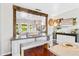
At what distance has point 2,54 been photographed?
129 centimetres

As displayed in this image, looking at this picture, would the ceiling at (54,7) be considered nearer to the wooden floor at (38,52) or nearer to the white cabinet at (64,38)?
the white cabinet at (64,38)

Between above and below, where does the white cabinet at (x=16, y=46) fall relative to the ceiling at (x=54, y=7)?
below

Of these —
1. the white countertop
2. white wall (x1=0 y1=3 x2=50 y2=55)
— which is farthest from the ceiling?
the white countertop

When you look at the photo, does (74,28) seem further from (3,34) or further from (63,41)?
(3,34)

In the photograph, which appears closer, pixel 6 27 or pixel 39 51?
pixel 6 27

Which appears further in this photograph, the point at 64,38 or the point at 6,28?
the point at 64,38

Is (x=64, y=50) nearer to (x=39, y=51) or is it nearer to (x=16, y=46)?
(x=39, y=51)

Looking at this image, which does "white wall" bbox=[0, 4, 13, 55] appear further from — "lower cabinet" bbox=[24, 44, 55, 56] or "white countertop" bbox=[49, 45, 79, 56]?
"white countertop" bbox=[49, 45, 79, 56]

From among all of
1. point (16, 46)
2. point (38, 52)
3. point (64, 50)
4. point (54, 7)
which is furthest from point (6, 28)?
point (64, 50)

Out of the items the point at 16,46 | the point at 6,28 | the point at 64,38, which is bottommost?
the point at 16,46

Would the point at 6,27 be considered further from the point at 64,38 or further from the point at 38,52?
the point at 64,38

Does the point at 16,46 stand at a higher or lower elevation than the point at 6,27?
lower

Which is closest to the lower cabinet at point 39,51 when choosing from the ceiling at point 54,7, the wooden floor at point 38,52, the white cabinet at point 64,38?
the wooden floor at point 38,52

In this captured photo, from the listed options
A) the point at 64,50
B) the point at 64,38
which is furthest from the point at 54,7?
the point at 64,50
